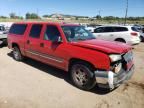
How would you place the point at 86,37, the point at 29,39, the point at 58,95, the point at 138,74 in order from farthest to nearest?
1. the point at 29,39
2. the point at 138,74
3. the point at 86,37
4. the point at 58,95

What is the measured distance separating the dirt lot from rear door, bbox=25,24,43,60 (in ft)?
2.54

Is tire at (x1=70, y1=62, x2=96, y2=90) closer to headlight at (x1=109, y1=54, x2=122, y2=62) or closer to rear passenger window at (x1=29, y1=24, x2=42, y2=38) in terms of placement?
headlight at (x1=109, y1=54, x2=122, y2=62)

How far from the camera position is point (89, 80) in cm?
532

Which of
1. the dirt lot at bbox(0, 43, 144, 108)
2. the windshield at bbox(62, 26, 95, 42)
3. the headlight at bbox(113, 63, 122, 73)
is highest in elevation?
the windshield at bbox(62, 26, 95, 42)

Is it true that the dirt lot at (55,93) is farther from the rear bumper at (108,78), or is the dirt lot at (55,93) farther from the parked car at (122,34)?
the parked car at (122,34)

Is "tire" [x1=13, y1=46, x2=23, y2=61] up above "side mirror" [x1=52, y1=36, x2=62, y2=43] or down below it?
below

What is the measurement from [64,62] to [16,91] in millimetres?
1624

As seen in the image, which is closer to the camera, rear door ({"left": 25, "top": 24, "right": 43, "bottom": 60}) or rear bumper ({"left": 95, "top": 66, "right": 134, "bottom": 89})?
rear bumper ({"left": 95, "top": 66, "right": 134, "bottom": 89})

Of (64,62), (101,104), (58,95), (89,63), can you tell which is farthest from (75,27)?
(101,104)

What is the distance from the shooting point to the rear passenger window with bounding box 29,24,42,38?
7.08m

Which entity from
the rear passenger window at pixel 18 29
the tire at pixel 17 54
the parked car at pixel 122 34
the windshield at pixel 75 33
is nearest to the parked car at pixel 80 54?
the windshield at pixel 75 33

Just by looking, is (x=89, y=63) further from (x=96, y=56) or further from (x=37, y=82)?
(x=37, y=82)

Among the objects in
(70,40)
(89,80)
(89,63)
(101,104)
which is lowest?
(101,104)

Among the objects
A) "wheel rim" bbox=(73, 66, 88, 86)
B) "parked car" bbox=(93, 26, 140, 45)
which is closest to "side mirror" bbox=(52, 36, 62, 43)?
"wheel rim" bbox=(73, 66, 88, 86)
